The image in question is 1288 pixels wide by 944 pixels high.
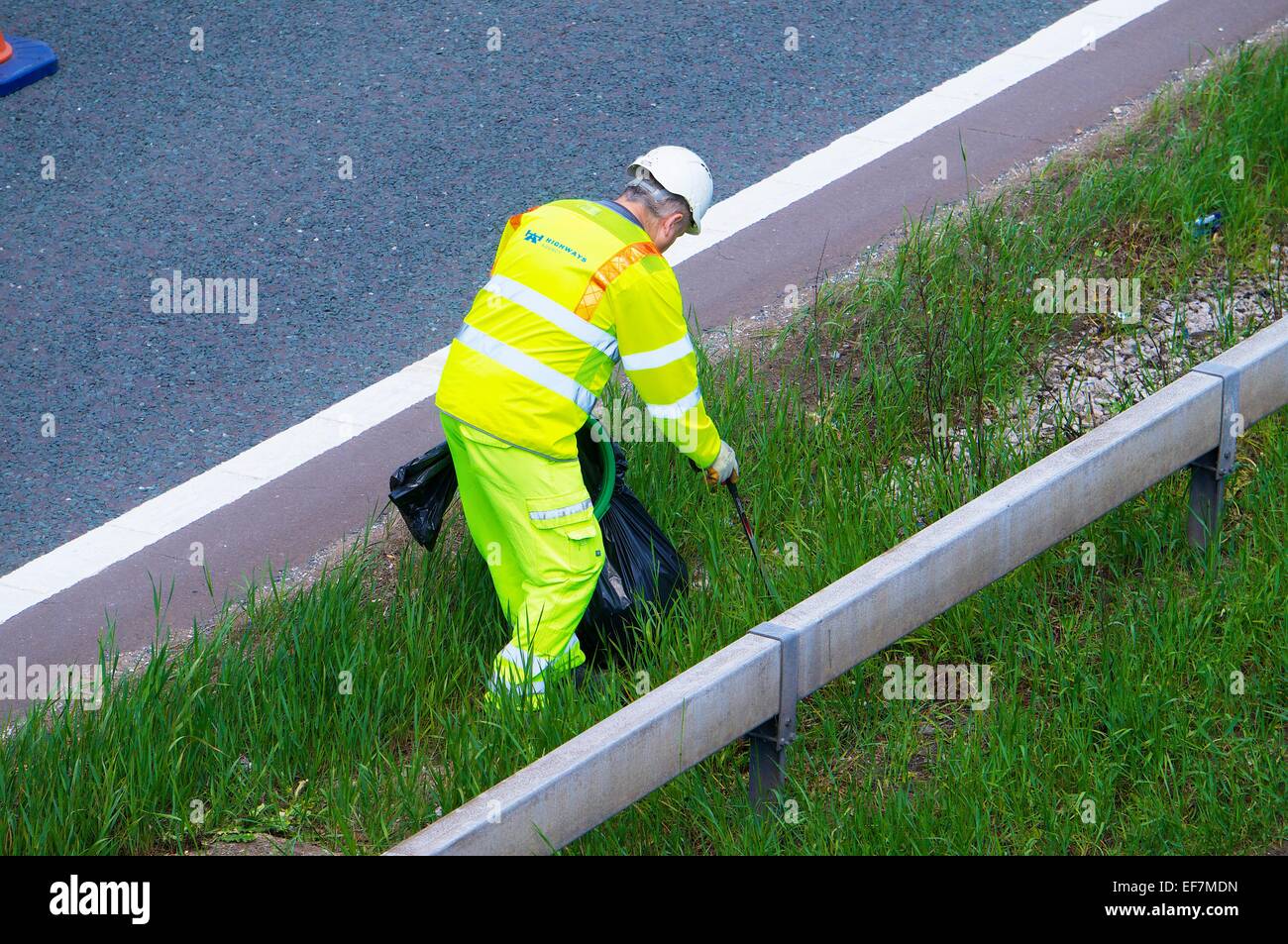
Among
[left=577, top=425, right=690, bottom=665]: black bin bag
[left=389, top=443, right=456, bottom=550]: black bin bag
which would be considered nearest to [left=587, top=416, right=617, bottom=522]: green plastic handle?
[left=577, top=425, right=690, bottom=665]: black bin bag

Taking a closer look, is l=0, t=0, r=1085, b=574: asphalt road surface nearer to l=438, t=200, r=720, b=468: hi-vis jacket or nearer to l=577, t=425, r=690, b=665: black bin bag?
l=577, t=425, r=690, b=665: black bin bag

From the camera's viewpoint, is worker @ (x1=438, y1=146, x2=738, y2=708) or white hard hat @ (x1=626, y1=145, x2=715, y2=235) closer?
worker @ (x1=438, y1=146, x2=738, y2=708)

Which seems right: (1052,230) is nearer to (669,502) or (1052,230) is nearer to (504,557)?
(669,502)

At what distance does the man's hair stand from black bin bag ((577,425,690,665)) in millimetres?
741

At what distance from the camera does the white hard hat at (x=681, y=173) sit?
483cm

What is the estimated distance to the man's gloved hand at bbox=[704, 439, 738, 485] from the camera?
499cm

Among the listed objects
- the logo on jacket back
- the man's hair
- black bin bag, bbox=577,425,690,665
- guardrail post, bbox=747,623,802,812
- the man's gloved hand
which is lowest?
guardrail post, bbox=747,623,802,812

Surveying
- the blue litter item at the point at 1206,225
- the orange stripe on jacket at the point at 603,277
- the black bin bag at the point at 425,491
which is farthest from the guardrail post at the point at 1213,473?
the black bin bag at the point at 425,491

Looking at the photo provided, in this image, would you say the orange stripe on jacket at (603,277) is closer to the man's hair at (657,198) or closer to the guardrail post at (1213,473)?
the man's hair at (657,198)

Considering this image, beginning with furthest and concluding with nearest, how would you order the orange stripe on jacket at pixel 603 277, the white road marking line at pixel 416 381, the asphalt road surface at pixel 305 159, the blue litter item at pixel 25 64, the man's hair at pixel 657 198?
the blue litter item at pixel 25 64, the asphalt road surface at pixel 305 159, the white road marking line at pixel 416 381, the man's hair at pixel 657 198, the orange stripe on jacket at pixel 603 277

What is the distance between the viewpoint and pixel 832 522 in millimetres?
5219

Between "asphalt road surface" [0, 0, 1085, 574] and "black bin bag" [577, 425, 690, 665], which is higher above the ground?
"asphalt road surface" [0, 0, 1085, 574]

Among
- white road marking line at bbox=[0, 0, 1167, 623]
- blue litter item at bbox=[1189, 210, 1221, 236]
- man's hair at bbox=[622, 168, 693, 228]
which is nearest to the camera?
man's hair at bbox=[622, 168, 693, 228]

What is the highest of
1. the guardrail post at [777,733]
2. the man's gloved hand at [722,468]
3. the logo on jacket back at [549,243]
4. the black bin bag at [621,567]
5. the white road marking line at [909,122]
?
the white road marking line at [909,122]
